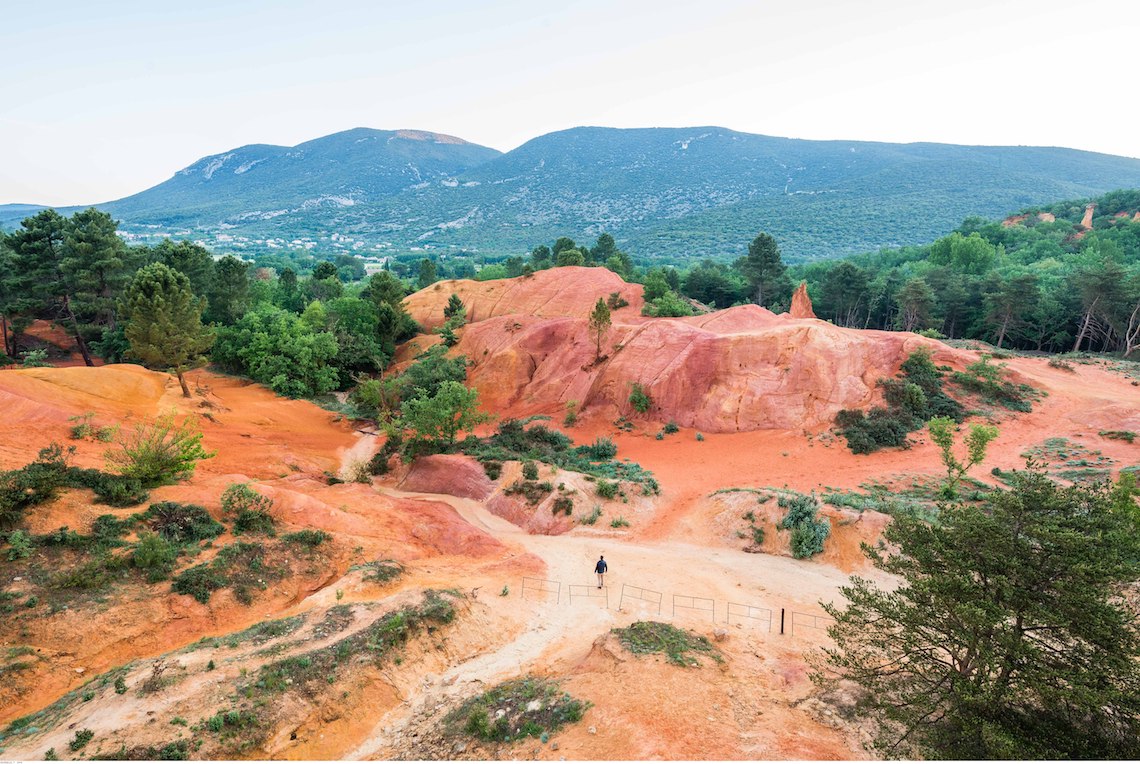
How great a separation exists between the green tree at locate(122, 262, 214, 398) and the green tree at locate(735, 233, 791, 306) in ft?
192

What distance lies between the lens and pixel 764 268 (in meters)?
65.2

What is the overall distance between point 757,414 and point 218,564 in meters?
30.3

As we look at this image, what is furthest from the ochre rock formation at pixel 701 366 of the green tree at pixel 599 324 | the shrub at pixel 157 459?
the shrub at pixel 157 459

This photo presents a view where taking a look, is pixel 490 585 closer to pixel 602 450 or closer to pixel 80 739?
pixel 80 739

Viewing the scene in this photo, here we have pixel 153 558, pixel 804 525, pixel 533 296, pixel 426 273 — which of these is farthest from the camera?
pixel 426 273

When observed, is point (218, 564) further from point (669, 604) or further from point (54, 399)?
point (54, 399)

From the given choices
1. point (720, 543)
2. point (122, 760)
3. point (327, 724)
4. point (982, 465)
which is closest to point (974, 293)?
point (982, 465)

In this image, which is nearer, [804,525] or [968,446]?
[804,525]

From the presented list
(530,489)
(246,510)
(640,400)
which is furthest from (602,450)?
(246,510)

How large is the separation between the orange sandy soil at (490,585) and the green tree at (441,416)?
2280 millimetres

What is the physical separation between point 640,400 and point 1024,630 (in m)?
28.1

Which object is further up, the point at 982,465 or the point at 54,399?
the point at 54,399

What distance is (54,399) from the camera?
28.2 metres

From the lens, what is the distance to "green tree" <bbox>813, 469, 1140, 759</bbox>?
28.5 ft
